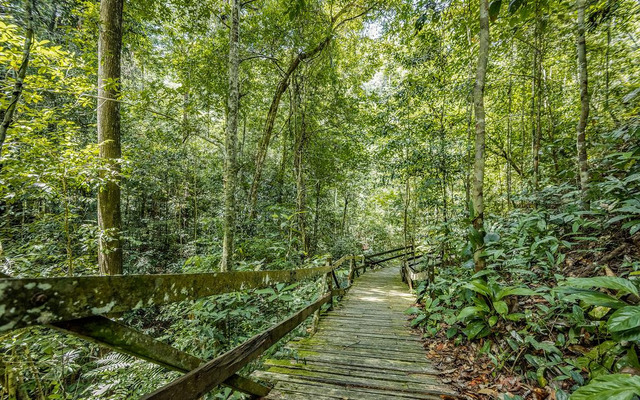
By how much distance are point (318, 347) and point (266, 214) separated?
6.16m

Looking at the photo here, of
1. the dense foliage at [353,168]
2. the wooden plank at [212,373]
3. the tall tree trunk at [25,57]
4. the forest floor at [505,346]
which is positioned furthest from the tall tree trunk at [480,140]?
the tall tree trunk at [25,57]

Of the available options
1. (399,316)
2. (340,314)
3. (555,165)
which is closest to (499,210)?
(555,165)

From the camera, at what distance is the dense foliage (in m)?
2.70

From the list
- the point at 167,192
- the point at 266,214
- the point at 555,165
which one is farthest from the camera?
the point at 167,192

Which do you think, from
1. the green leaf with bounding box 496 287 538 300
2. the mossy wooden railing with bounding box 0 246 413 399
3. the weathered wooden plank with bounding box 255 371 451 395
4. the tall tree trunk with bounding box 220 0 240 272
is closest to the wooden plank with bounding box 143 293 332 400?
the mossy wooden railing with bounding box 0 246 413 399

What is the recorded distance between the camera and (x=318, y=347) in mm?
3412

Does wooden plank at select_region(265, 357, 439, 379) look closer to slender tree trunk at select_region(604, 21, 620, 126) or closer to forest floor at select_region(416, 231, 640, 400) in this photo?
forest floor at select_region(416, 231, 640, 400)

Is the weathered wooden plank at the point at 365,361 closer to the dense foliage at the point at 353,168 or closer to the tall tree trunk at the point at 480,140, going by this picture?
the dense foliage at the point at 353,168

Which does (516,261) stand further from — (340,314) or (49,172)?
(49,172)

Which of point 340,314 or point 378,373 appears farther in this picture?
point 340,314

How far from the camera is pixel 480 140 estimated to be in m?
3.48

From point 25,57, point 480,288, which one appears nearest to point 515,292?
point 480,288

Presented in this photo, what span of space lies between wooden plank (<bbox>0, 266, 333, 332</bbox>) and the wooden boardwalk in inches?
66.8

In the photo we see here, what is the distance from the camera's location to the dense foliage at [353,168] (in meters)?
2.70
